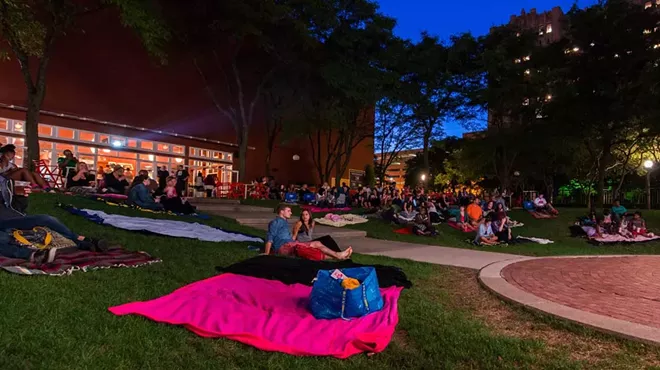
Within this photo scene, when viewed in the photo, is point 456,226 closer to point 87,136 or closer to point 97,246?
point 97,246

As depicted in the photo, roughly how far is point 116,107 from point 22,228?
15.5 meters

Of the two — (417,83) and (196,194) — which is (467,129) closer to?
(417,83)

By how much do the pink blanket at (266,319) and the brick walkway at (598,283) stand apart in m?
2.21

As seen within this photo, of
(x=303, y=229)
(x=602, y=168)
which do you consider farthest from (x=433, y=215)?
(x=602, y=168)

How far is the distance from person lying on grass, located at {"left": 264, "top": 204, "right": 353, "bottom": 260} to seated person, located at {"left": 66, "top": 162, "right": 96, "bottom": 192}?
29.8 ft

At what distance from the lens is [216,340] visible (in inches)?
145

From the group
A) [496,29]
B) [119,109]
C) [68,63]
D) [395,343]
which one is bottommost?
[395,343]

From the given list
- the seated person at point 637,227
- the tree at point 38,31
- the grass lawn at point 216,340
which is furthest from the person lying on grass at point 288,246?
→ the seated person at point 637,227

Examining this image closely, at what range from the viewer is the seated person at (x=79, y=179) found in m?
14.2

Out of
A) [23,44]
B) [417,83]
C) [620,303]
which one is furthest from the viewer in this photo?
[417,83]

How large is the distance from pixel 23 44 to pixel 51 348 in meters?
14.0

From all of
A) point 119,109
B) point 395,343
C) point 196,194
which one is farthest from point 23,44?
point 395,343

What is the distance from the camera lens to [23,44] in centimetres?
1396

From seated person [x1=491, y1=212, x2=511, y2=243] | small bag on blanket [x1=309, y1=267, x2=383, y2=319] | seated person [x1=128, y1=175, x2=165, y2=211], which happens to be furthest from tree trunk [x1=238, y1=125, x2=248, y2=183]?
small bag on blanket [x1=309, y1=267, x2=383, y2=319]
